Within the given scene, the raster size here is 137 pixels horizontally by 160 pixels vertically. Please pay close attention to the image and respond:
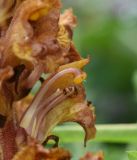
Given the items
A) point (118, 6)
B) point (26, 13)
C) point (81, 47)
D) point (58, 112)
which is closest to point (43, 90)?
point (58, 112)

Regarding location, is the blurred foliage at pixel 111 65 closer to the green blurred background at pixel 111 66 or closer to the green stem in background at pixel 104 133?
the green blurred background at pixel 111 66

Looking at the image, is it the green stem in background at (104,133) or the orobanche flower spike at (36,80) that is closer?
the orobanche flower spike at (36,80)

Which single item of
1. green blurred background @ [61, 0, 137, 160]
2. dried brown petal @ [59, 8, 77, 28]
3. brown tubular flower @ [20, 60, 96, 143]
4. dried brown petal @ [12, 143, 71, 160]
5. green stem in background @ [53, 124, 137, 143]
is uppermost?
green blurred background @ [61, 0, 137, 160]

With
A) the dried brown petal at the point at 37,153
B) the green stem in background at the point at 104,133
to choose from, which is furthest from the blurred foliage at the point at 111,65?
the dried brown petal at the point at 37,153

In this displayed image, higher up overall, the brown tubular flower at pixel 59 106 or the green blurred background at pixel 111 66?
the green blurred background at pixel 111 66

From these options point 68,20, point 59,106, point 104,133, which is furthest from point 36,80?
point 104,133

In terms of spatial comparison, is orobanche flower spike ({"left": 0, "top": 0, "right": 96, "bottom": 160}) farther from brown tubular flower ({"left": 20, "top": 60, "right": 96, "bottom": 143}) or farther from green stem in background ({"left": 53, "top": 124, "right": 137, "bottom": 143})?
green stem in background ({"left": 53, "top": 124, "right": 137, "bottom": 143})

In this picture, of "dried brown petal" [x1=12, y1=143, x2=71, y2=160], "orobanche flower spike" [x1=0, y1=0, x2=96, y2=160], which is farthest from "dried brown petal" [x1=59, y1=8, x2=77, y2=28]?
"dried brown petal" [x1=12, y1=143, x2=71, y2=160]

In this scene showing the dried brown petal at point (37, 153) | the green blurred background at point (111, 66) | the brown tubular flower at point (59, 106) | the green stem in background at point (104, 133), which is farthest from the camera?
the green blurred background at point (111, 66)

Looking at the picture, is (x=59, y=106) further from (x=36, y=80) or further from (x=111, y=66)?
(x=111, y=66)
